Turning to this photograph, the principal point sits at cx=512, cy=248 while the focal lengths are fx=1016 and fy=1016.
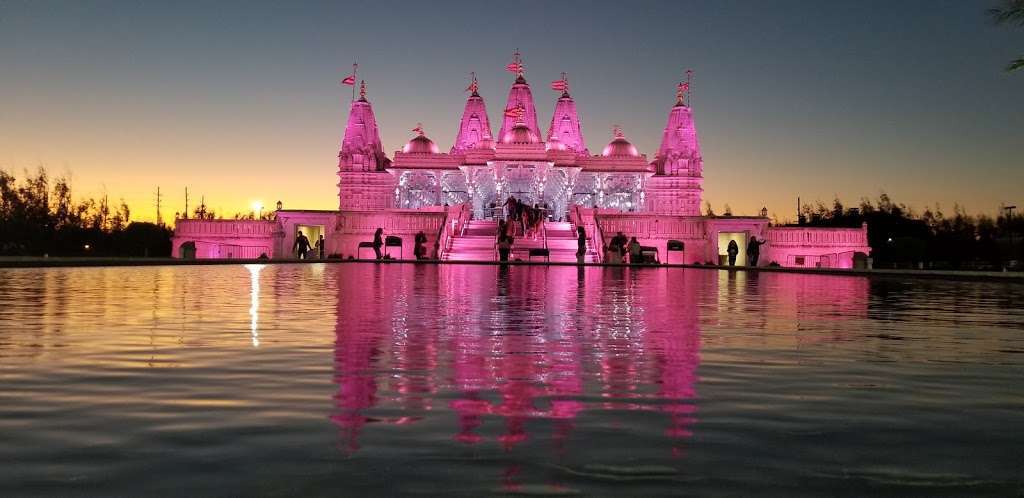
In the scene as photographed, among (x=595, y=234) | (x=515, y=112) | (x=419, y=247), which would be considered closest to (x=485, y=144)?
(x=515, y=112)

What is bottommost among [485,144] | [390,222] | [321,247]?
[321,247]

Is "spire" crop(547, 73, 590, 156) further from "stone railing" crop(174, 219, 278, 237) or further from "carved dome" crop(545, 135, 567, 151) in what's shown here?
"stone railing" crop(174, 219, 278, 237)

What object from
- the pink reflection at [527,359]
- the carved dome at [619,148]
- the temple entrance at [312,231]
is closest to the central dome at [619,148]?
the carved dome at [619,148]

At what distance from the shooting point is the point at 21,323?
28.6 feet

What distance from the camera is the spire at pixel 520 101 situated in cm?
6856

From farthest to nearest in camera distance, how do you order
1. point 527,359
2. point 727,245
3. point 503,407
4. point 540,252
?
point 727,245 < point 540,252 < point 527,359 < point 503,407

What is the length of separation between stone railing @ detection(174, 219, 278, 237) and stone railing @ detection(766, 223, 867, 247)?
24.4 m

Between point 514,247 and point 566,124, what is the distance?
96.1ft

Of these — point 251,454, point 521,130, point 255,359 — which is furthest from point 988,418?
point 521,130

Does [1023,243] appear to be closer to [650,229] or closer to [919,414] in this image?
[650,229]

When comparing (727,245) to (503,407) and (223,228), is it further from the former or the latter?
(503,407)

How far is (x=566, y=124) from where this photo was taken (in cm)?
6931

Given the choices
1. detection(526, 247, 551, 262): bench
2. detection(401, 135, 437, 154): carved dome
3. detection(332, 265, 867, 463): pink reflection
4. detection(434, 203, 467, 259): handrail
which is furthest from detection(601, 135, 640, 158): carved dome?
detection(332, 265, 867, 463): pink reflection

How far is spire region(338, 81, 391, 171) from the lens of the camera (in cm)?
6588
